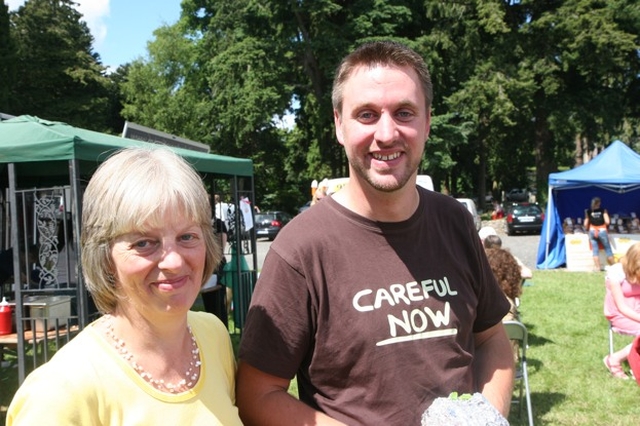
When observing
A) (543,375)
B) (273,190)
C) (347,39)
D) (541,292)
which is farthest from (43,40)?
(543,375)

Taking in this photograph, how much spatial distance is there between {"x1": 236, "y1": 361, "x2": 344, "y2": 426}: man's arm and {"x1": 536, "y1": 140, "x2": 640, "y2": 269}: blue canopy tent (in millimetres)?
13605

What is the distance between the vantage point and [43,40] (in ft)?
117

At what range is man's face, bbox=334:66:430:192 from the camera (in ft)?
5.49

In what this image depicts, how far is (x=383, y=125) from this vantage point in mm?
1668

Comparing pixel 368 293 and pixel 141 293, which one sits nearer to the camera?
pixel 141 293

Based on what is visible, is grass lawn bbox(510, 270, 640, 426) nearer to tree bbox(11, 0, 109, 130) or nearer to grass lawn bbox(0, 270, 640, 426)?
grass lawn bbox(0, 270, 640, 426)

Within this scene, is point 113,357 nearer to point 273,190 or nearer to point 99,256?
point 99,256

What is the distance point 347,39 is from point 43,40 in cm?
1938

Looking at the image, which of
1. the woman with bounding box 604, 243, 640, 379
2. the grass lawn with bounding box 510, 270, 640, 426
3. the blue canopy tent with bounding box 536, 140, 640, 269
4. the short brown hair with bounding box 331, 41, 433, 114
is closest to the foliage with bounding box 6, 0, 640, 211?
the blue canopy tent with bounding box 536, 140, 640, 269

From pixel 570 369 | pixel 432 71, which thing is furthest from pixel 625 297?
pixel 432 71

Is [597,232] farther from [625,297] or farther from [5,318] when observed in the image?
[5,318]

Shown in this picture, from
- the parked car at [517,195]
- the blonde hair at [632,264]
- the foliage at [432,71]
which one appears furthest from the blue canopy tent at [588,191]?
the parked car at [517,195]

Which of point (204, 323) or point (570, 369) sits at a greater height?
point (204, 323)

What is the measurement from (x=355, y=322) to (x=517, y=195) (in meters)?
52.6
